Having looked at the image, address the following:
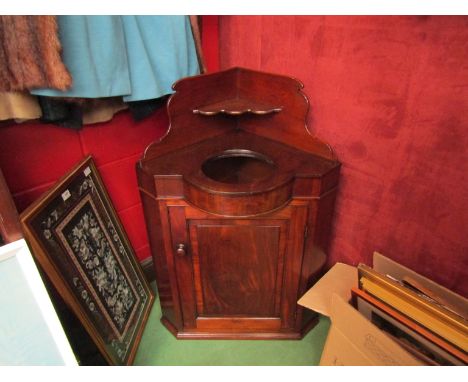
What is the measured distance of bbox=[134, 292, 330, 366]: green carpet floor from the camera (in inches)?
53.4

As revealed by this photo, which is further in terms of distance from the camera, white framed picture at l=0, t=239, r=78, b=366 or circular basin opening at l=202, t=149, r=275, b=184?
circular basin opening at l=202, t=149, r=275, b=184

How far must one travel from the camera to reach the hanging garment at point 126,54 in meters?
0.96

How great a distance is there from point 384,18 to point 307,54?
28cm

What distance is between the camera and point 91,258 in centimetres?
123

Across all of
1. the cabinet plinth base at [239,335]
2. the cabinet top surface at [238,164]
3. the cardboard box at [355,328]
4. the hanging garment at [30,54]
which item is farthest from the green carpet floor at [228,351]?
the hanging garment at [30,54]

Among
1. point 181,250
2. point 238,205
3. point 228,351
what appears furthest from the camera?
point 228,351

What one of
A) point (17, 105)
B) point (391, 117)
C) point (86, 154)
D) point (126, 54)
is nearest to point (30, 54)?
point (17, 105)

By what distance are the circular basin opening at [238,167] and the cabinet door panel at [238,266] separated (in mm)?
222

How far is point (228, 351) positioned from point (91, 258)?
0.69 metres

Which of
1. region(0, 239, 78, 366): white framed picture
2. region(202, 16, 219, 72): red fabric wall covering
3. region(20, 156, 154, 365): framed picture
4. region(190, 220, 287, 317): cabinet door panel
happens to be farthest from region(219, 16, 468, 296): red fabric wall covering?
region(0, 239, 78, 366): white framed picture

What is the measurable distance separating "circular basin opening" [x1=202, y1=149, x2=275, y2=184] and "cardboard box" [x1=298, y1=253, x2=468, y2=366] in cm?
48

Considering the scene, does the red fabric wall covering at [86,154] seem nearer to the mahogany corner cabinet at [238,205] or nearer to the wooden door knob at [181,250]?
the mahogany corner cabinet at [238,205]

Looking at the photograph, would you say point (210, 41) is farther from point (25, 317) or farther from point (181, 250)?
point (25, 317)

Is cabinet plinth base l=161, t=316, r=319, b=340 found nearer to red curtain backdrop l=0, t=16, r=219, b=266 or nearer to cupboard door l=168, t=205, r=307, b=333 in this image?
cupboard door l=168, t=205, r=307, b=333
